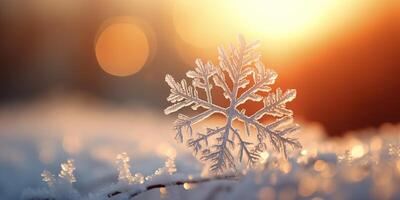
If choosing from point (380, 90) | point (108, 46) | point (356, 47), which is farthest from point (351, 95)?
point (108, 46)

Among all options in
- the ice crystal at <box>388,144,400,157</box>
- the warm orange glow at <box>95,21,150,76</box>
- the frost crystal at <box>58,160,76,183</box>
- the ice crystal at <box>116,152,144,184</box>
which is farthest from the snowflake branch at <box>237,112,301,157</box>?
the warm orange glow at <box>95,21,150,76</box>

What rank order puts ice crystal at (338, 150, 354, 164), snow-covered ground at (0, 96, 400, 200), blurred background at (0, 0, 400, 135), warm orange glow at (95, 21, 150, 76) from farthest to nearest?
warm orange glow at (95, 21, 150, 76)
blurred background at (0, 0, 400, 135)
ice crystal at (338, 150, 354, 164)
snow-covered ground at (0, 96, 400, 200)

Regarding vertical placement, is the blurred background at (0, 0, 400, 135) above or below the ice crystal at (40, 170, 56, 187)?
above

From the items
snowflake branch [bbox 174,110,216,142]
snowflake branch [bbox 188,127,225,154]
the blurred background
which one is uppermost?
the blurred background

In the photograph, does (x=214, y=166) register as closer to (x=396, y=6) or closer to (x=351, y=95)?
(x=351, y=95)

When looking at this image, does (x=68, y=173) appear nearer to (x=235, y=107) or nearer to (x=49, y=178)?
(x=49, y=178)

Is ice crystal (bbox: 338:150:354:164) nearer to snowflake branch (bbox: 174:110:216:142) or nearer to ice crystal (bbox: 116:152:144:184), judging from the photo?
snowflake branch (bbox: 174:110:216:142)

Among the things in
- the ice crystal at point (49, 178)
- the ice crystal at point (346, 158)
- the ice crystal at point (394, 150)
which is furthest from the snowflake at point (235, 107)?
the ice crystal at point (49, 178)
